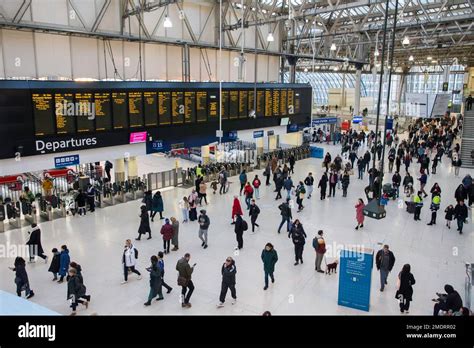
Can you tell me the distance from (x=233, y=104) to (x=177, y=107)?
11.5 feet

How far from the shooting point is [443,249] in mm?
12500

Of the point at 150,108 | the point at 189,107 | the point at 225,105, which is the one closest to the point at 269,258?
the point at 150,108

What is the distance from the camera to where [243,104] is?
2061 cm

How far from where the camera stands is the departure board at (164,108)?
16734mm

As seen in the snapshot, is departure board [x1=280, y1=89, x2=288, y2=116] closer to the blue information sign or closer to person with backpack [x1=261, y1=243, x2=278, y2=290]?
the blue information sign

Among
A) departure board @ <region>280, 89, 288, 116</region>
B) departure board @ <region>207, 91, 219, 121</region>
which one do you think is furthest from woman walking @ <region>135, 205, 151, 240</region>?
departure board @ <region>280, 89, 288, 116</region>

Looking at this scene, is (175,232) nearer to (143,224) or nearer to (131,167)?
(143,224)

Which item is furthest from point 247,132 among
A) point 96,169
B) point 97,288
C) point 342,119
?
point 342,119

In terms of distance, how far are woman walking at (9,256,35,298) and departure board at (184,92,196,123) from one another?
992cm

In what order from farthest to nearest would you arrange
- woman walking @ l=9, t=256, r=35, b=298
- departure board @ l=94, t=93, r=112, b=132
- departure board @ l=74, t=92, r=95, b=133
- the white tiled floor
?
departure board @ l=94, t=93, r=112, b=132, departure board @ l=74, t=92, r=95, b=133, the white tiled floor, woman walking @ l=9, t=256, r=35, b=298

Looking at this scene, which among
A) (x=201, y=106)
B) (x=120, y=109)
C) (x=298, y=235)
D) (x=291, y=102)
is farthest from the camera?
(x=291, y=102)

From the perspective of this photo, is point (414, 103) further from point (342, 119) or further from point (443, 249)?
point (443, 249)

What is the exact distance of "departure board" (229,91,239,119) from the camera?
19.9 meters
